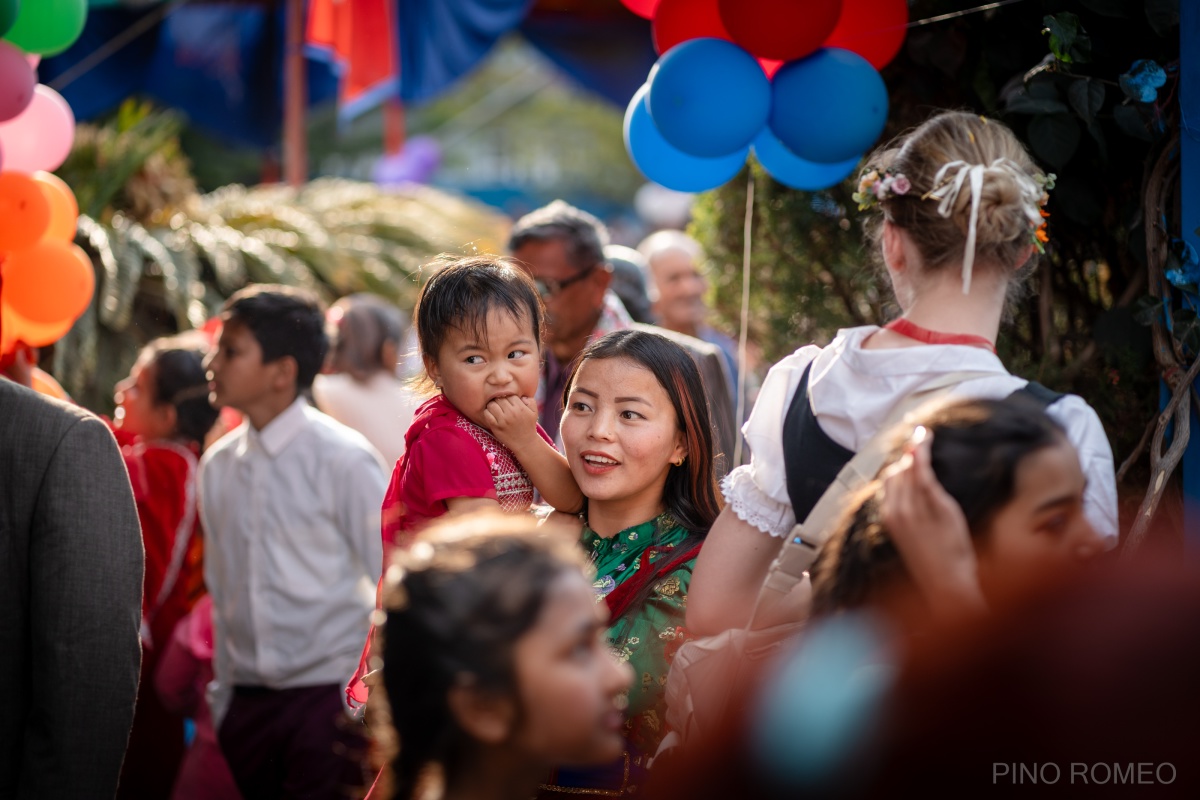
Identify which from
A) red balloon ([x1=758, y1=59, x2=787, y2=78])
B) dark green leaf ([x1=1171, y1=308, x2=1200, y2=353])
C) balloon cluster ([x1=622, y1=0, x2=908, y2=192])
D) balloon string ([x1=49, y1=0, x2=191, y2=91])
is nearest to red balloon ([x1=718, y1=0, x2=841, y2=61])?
balloon cluster ([x1=622, y1=0, x2=908, y2=192])

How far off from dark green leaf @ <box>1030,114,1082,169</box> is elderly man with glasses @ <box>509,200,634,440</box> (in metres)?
1.60

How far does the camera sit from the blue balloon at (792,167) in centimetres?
302

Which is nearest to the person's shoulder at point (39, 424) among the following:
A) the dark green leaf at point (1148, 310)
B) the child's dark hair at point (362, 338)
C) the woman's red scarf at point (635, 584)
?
the woman's red scarf at point (635, 584)

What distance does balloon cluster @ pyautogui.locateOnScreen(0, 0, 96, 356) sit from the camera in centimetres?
329

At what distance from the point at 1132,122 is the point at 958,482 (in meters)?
1.39

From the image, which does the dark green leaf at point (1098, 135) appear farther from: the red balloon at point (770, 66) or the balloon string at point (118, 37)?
the balloon string at point (118, 37)

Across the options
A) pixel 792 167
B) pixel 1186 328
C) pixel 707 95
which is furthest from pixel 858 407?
pixel 792 167

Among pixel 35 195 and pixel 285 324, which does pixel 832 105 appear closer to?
pixel 285 324

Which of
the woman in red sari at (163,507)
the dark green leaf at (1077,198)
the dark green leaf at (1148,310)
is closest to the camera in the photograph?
the dark green leaf at (1148,310)

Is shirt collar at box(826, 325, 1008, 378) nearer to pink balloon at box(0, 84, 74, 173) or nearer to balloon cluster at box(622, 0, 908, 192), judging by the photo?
balloon cluster at box(622, 0, 908, 192)

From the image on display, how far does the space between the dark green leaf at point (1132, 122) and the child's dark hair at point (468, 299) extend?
1.37 metres

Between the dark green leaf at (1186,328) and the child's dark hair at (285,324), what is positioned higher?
the dark green leaf at (1186,328)

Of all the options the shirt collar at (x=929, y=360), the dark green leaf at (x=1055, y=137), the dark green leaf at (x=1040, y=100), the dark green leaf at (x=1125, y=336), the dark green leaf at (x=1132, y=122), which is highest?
the dark green leaf at (x=1040, y=100)

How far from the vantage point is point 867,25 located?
291cm
